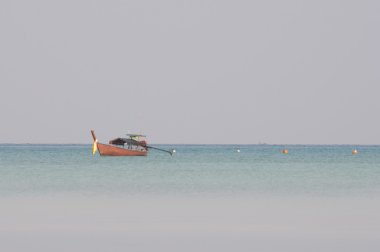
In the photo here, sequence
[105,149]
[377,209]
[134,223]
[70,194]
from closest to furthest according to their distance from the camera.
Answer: [134,223] < [377,209] < [70,194] < [105,149]

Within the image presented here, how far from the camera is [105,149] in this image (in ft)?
403

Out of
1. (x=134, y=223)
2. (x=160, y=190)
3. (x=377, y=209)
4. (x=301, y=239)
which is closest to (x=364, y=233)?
(x=301, y=239)

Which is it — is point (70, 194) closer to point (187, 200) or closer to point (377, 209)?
point (187, 200)

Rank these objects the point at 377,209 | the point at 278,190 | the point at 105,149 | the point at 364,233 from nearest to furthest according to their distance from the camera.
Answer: the point at 364,233 < the point at 377,209 < the point at 278,190 < the point at 105,149

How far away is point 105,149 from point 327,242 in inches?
4044

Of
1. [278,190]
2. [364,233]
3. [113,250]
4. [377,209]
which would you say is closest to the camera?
[113,250]

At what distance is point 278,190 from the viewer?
4509 centimetres

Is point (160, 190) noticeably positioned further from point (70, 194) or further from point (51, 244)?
point (51, 244)

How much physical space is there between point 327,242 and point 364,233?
229cm

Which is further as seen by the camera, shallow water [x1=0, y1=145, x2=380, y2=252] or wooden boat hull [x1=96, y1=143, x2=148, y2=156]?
wooden boat hull [x1=96, y1=143, x2=148, y2=156]

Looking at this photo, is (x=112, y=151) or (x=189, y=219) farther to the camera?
(x=112, y=151)

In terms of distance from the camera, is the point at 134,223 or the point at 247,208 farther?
the point at 247,208

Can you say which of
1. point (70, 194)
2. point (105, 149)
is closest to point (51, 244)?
point (70, 194)

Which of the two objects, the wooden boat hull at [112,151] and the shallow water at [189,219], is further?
the wooden boat hull at [112,151]
